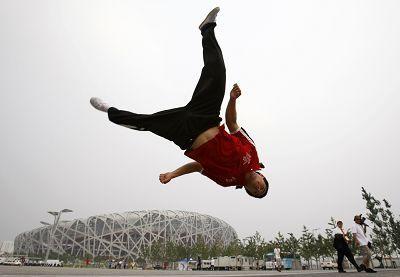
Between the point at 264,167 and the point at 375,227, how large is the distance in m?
35.9

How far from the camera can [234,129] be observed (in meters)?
4.04

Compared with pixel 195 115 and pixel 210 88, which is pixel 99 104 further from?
pixel 210 88

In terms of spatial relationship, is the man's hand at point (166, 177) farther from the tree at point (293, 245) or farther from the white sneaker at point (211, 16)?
the tree at point (293, 245)

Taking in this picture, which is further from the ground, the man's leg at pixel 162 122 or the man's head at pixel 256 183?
the man's leg at pixel 162 122

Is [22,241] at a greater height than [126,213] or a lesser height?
lesser

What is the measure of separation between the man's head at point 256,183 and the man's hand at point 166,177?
1085 millimetres

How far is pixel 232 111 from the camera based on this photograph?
3902mm

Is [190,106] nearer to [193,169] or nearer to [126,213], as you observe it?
[193,169]

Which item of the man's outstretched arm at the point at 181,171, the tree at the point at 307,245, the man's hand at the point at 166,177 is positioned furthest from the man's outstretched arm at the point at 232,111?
the tree at the point at 307,245

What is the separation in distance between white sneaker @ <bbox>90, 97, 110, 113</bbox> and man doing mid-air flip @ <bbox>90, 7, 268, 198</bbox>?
0.55 m

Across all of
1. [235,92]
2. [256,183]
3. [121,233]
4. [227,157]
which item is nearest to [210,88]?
[235,92]

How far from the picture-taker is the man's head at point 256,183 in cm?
380

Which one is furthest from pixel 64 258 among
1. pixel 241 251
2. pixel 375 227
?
pixel 375 227

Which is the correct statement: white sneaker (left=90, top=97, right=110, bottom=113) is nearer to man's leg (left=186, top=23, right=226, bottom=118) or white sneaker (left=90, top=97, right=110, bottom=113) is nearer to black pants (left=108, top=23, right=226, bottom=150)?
black pants (left=108, top=23, right=226, bottom=150)
